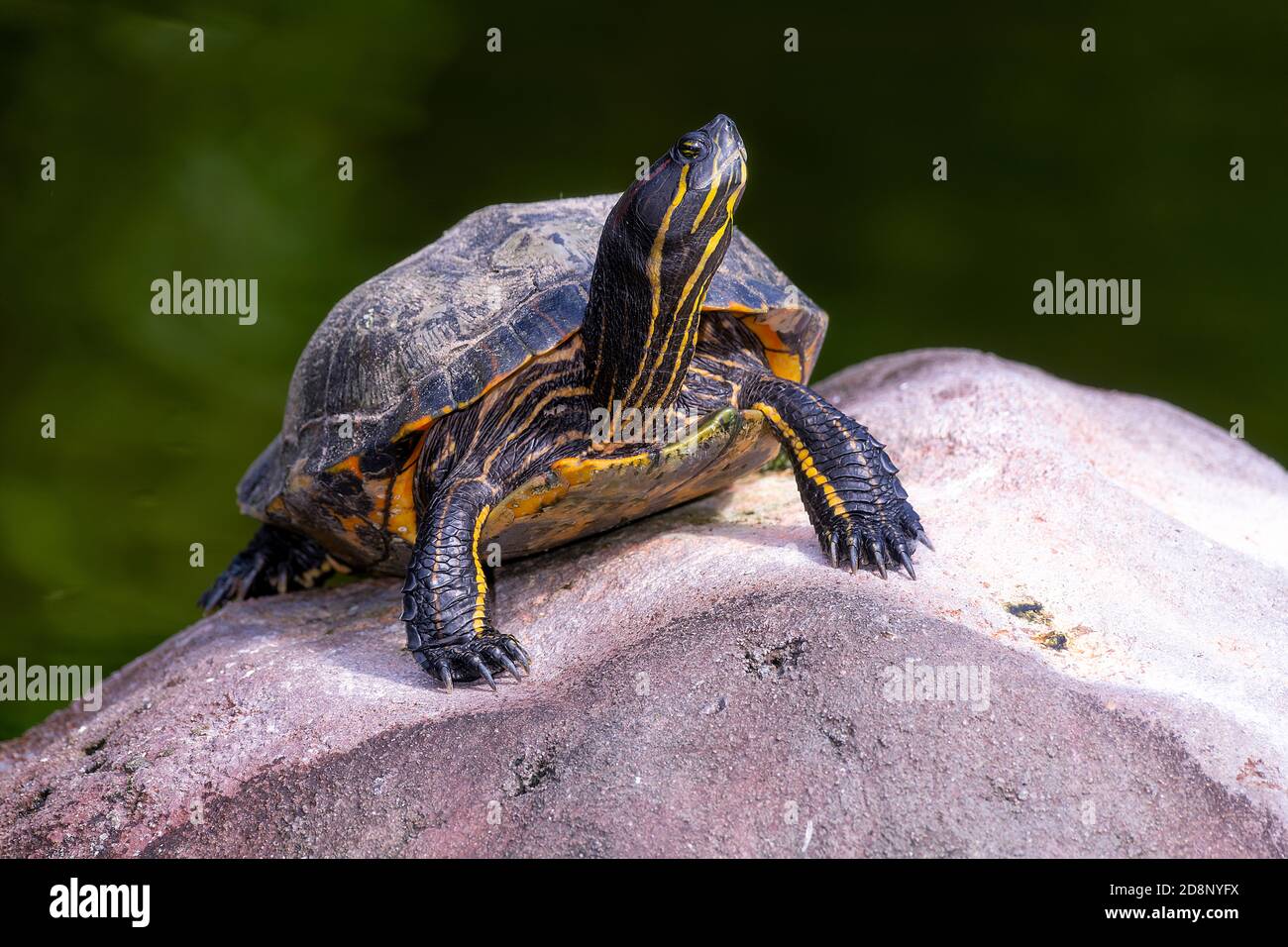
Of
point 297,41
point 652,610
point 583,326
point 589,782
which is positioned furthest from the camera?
point 297,41

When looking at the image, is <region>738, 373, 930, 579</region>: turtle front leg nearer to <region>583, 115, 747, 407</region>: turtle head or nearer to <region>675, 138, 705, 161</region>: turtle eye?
<region>583, 115, 747, 407</region>: turtle head

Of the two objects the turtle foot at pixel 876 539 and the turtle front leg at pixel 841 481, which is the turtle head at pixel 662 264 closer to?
the turtle front leg at pixel 841 481

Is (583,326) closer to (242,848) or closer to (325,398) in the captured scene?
(325,398)

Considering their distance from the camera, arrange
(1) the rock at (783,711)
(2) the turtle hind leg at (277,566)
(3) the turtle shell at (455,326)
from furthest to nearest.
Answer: (2) the turtle hind leg at (277,566) < (3) the turtle shell at (455,326) < (1) the rock at (783,711)

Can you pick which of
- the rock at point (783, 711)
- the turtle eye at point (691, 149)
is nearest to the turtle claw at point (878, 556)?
the rock at point (783, 711)
